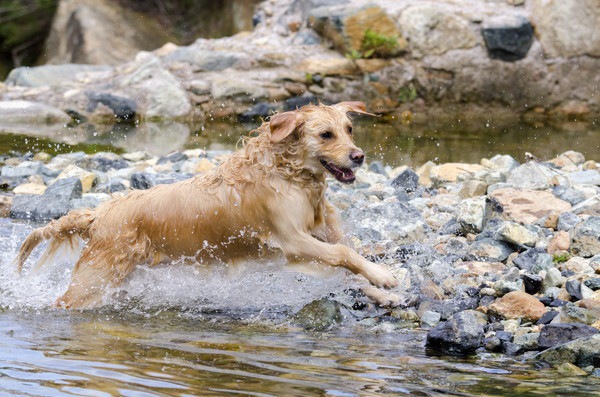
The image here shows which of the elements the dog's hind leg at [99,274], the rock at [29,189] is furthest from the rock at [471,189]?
the rock at [29,189]

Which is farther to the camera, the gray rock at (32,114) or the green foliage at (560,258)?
the gray rock at (32,114)

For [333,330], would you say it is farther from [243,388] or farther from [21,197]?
[21,197]

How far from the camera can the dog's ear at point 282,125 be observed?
6.03 m

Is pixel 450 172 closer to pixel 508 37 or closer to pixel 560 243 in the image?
pixel 560 243

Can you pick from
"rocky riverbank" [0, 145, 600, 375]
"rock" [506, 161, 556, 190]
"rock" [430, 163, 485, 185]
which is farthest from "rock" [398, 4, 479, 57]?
"rock" [506, 161, 556, 190]

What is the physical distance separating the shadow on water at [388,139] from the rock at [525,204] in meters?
3.59

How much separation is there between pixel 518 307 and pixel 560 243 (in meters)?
1.37

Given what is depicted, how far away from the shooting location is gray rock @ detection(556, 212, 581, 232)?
7.19 metres

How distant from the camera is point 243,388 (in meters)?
4.13

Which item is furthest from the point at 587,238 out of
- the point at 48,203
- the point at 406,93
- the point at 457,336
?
the point at 406,93

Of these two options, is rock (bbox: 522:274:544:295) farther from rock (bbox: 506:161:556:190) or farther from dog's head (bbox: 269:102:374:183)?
rock (bbox: 506:161:556:190)

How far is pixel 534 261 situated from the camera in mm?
6504

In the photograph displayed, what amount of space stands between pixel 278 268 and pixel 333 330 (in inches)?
35.0

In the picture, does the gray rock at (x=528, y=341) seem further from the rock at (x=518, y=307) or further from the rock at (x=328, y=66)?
the rock at (x=328, y=66)
